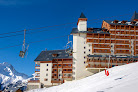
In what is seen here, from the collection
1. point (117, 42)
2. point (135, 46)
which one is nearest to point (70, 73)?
point (117, 42)

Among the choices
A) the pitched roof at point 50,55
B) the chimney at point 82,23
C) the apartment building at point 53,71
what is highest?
the chimney at point 82,23

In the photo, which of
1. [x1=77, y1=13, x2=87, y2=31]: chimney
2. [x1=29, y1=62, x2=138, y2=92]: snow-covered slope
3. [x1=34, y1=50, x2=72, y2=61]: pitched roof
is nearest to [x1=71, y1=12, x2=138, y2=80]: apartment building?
[x1=77, y1=13, x2=87, y2=31]: chimney

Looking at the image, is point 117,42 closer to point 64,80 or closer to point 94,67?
point 94,67

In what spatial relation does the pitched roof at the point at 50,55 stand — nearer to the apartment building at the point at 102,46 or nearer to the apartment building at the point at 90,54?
the apartment building at the point at 90,54

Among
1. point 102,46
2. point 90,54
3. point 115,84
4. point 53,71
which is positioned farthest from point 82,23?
point 115,84

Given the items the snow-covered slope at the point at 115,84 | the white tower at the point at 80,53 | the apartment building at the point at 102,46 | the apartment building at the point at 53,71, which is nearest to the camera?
the snow-covered slope at the point at 115,84

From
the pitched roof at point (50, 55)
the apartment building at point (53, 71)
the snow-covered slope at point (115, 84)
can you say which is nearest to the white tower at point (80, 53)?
the apartment building at point (53, 71)

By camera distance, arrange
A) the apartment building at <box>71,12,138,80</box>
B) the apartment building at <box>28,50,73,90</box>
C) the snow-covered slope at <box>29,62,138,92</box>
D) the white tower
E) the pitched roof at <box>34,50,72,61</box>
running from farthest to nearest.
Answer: the pitched roof at <box>34,50,72,61</box>
the apartment building at <box>28,50,73,90</box>
the white tower
the apartment building at <box>71,12,138,80</box>
the snow-covered slope at <box>29,62,138,92</box>

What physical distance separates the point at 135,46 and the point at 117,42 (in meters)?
5.59

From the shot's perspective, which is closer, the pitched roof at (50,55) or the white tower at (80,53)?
the white tower at (80,53)

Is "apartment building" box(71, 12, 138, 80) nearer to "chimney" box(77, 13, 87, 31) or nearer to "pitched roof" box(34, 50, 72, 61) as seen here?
"chimney" box(77, 13, 87, 31)

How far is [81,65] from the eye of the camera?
52.3 m

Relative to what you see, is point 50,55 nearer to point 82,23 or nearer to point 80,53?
point 80,53

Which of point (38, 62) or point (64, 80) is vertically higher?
point (38, 62)
